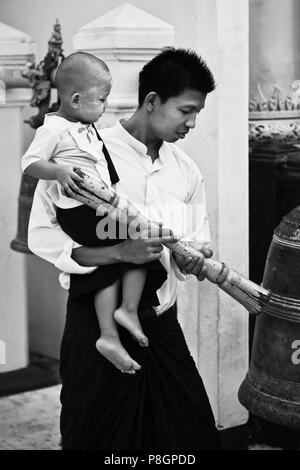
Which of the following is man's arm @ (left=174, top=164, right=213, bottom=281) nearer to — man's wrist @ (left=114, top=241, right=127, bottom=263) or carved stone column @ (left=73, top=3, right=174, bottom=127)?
man's wrist @ (left=114, top=241, right=127, bottom=263)

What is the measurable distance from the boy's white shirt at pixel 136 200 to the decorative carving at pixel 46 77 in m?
2.01

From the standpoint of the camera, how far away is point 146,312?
3.50 m

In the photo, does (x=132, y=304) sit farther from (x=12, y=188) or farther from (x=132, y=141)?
(x=12, y=188)

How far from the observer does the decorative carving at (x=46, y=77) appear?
5500 mm

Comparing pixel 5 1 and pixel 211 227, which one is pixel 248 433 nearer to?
pixel 211 227

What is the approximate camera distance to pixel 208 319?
487cm

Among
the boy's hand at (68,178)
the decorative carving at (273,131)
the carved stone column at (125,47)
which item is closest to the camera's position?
the boy's hand at (68,178)

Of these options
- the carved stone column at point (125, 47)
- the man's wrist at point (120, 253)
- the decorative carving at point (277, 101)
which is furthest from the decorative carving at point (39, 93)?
the man's wrist at point (120, 253)

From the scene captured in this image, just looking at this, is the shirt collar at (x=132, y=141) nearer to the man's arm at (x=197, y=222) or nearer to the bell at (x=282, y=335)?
the man's arm at (x=197, y=222)

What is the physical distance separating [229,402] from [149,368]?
161 cm

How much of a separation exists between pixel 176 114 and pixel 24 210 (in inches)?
91.5

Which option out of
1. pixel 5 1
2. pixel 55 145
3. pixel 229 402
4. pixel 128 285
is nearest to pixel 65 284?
pixel 128 285

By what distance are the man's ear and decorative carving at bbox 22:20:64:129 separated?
2.07 m

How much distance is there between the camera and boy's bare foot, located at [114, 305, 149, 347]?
3367 millimetres
